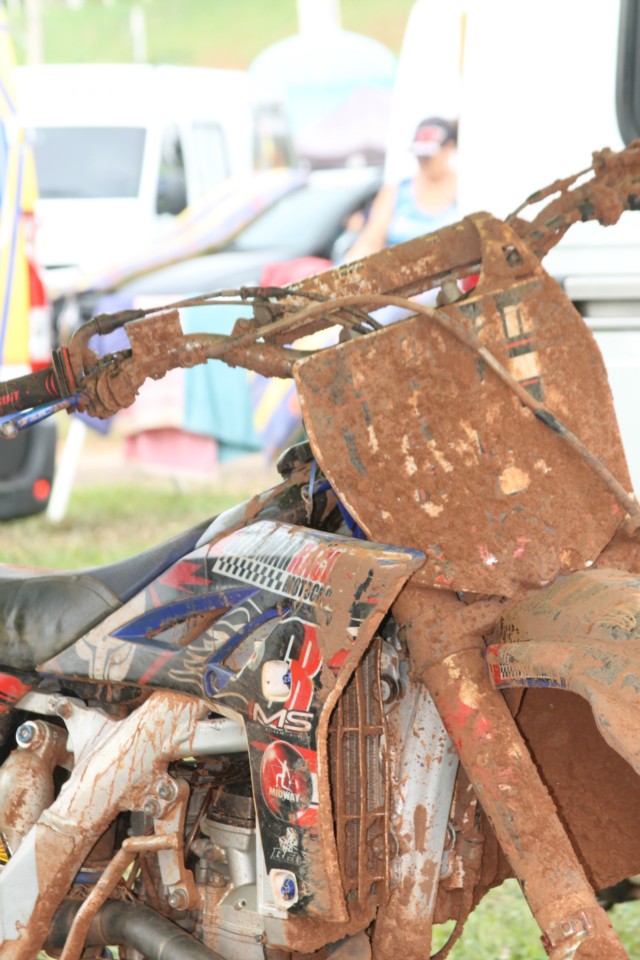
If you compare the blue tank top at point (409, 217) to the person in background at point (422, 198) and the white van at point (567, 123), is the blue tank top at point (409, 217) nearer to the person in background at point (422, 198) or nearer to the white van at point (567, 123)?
the person in background at point (422, 198)

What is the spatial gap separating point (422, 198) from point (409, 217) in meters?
0.17

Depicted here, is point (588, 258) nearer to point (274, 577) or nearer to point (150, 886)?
point (274, 577)

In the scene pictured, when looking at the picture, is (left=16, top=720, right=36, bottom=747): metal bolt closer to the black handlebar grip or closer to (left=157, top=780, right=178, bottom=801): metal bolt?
(left=157, top=780, right=178, bottom=801): metal bolt

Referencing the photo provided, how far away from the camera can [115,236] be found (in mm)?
12703

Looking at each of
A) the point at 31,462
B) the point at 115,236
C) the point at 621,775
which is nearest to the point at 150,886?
the point at 621,775

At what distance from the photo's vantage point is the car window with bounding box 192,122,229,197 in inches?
512

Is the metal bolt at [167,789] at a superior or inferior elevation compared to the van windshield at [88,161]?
inferior

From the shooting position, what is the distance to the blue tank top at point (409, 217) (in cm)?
1009

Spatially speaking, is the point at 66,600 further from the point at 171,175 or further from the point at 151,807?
the point at 171,175

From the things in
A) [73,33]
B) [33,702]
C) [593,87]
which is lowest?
[33,702]

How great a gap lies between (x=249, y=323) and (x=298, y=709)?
0.59 metres

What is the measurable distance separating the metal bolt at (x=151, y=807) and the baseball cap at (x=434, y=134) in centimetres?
837

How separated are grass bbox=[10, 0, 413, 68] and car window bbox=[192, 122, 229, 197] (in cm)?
977

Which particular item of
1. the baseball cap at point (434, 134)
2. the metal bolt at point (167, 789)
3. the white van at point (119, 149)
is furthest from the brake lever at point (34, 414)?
the white van at point (119, 149)
